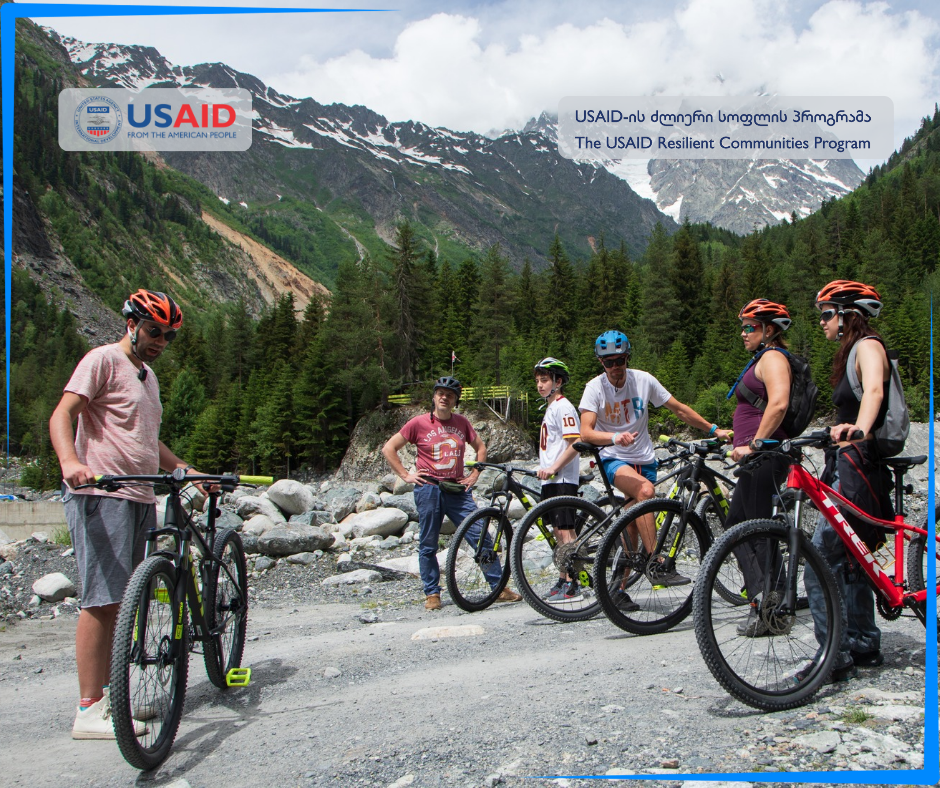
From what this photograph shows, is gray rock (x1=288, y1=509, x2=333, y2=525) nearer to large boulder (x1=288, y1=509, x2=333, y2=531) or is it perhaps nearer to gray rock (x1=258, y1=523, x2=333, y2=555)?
large boulder (x1=288, y1=509, x2=333, y2=531)

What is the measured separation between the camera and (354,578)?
10328mm

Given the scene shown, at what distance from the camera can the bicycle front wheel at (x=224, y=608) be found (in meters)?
4.38

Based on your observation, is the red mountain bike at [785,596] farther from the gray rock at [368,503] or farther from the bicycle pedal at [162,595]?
the gray rock at [368,503]

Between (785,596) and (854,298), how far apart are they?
5.66ft

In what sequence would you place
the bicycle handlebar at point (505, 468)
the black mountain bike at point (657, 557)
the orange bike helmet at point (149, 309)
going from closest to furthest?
the orange bike helmet at point (149, 309) < the black mountain bike at point (657, 557) < the bicycle handlebar at point (505, 468)

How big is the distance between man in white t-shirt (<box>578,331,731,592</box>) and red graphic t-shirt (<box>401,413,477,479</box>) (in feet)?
5.75

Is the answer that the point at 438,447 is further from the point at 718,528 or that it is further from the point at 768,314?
the point at 768,314

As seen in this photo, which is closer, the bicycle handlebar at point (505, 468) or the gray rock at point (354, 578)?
the bicycle handlebar at point (505, 468)

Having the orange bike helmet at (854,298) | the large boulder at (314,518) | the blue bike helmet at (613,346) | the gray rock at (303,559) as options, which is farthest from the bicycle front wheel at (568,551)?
the large boulder at (314,518)

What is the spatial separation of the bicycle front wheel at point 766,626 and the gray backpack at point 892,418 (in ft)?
2.43

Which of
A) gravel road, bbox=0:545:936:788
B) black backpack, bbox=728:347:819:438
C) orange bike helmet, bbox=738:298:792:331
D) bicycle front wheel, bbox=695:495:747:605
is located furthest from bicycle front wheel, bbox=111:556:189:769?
orange bike helmet, bbox=738:298:792:331

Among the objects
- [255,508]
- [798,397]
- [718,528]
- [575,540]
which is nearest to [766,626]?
[798,397]

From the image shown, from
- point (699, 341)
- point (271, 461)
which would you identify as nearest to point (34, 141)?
point (271, 461)

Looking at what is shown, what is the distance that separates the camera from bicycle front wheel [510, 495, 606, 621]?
6020mm
